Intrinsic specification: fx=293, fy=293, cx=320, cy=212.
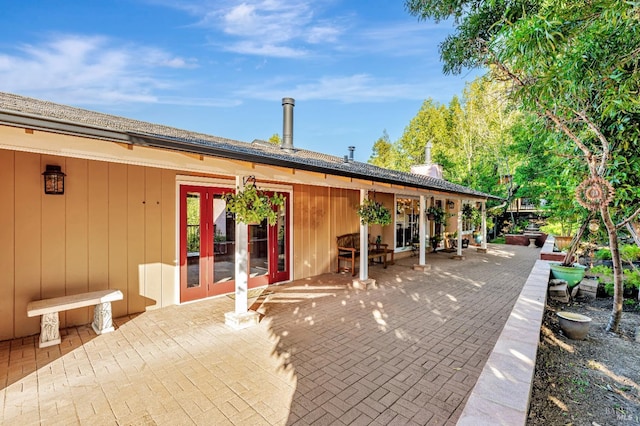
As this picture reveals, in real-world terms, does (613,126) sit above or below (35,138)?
above

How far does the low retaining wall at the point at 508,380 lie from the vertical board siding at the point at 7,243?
16.2 ft

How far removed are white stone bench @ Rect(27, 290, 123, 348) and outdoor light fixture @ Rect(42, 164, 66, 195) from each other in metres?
1.37

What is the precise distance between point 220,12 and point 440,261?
32.2 ft

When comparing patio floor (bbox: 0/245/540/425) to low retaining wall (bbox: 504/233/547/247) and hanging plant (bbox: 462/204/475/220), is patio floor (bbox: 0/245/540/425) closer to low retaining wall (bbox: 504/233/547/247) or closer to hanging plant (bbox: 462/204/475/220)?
hanging plant (bbox: 462/204/475/220)

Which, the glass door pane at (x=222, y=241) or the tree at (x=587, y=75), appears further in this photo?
the glass door pane at (x=222, y=241)

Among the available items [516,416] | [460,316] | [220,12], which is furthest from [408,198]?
[516,416]

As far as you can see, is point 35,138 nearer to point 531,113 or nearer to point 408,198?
point 531,113

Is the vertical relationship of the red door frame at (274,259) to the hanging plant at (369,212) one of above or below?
below

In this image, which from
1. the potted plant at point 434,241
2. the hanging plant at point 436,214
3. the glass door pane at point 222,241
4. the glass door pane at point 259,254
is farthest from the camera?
the potted plant at point 434,241

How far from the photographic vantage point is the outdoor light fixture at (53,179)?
3.70 m

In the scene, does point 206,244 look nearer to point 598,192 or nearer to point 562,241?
point 598,192

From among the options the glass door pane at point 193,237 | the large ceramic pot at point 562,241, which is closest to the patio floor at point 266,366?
the glass door pane at point 193,237

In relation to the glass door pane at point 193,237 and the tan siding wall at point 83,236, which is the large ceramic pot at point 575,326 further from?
the tan siding wall at point 83,236

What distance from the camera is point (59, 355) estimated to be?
3238mm
